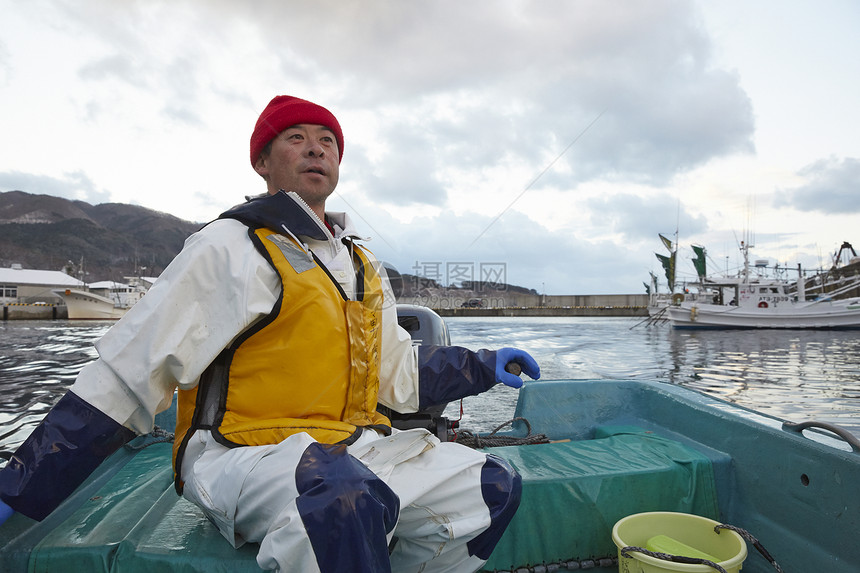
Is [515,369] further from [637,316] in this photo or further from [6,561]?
[637,316]

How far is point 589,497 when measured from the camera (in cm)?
211

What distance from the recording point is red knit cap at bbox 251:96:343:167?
6.11 feet

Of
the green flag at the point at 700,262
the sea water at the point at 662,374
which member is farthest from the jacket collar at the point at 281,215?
the green flag at the point at 700,262

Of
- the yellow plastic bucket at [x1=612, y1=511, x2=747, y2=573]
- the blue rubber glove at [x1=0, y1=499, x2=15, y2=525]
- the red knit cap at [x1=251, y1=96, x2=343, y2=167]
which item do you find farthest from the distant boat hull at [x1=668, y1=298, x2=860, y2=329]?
the blue rubber glove at [x1=0, y1=499, x2=15, y2=525]

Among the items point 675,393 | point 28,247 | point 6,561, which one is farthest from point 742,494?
point 28,247

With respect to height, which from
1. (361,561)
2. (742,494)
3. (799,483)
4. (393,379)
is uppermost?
(393,379)

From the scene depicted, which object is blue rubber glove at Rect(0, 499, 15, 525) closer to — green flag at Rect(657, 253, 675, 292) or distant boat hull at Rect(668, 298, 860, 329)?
distant boat hull at Rect(668, 298, 860, 329)

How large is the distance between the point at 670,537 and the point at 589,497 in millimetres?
383

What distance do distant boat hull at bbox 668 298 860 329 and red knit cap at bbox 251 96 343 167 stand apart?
108ft

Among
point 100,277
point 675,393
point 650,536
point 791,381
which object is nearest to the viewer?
point 650,536

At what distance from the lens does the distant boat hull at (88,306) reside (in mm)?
40000

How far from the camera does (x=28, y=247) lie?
139 meters

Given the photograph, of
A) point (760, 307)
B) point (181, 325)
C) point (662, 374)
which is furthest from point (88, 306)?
point (760, 307)

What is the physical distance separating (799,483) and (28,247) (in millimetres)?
183371
